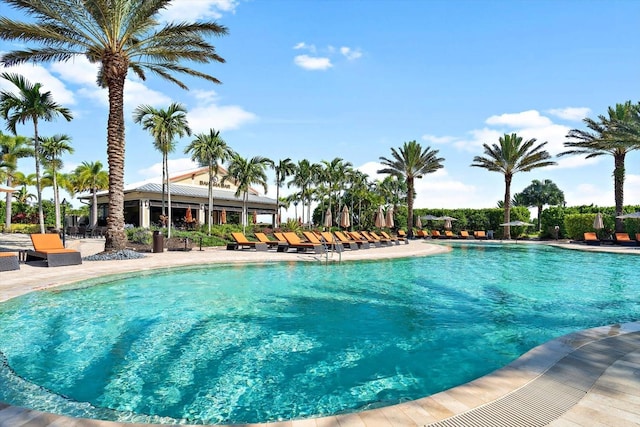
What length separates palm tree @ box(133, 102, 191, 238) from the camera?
23648 millimetres

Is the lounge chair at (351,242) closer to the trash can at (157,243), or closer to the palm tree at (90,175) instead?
the trash can at (157,243)

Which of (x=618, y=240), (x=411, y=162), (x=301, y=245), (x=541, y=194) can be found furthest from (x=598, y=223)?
(x=541, y=194)

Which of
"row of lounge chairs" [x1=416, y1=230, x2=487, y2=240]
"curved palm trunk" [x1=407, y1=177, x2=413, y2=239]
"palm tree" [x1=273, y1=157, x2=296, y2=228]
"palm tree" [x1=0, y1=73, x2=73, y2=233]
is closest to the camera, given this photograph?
"palm tree" [x1=0, y1=73, x2=73, y2=233]

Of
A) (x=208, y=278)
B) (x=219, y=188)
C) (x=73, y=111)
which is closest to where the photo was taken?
(x=208, y=278)

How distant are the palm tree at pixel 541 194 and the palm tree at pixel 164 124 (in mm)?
61557

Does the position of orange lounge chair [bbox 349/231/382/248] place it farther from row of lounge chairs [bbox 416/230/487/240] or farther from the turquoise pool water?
row of lounge chairs [bbox 416/230/487/240]

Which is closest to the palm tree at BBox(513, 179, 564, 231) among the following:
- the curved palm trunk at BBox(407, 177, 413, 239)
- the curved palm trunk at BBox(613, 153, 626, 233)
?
the curved palm trunk at BBox(613, 153, 626, 233)

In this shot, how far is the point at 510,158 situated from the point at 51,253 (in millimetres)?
36223

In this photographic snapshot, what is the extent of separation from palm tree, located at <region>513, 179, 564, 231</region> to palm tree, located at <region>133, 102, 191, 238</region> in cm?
6156

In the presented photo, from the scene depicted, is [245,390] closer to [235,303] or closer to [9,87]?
[235,303]

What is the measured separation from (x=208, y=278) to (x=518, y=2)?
13585 millimetres

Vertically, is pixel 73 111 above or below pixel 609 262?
above

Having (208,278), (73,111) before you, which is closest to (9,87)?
(73,111)

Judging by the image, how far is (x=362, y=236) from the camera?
24.8 meters
